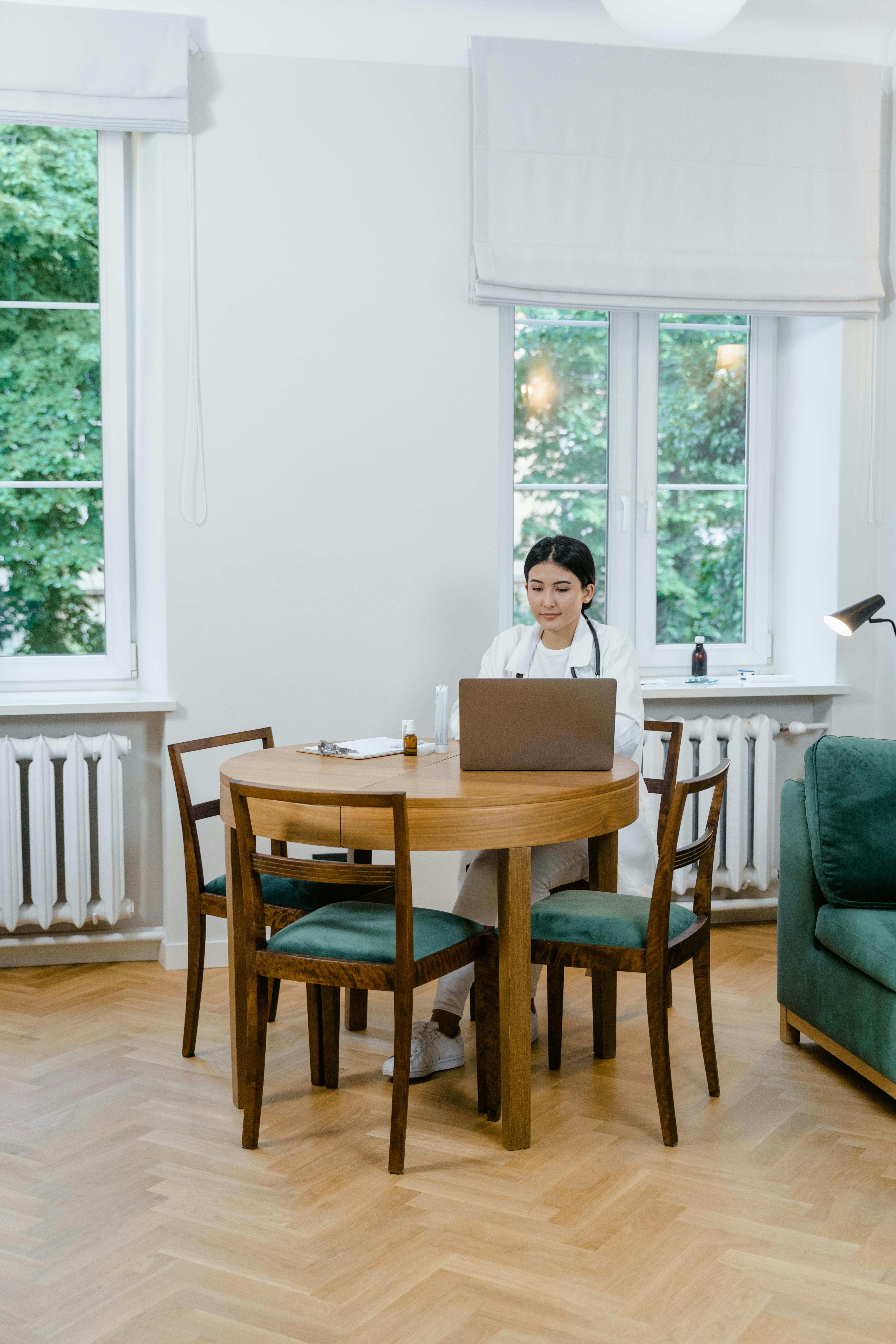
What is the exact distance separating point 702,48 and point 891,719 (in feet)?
7.76

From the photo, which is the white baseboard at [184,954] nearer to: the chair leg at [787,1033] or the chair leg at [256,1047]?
the chair leg at [256,1047]

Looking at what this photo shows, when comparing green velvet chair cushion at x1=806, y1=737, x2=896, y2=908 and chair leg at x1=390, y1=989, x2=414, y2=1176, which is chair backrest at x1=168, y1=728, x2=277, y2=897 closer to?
chair leg at x1=390, y1=989, x2=414, y2=1176

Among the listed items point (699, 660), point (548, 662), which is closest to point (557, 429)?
point (699, 660)

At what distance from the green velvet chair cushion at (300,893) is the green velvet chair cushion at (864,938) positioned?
1079 mm

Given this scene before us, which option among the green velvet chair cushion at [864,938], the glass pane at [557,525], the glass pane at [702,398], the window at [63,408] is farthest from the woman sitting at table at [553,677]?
the window at [63,408]

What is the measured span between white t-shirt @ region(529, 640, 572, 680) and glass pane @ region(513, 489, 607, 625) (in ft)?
2.79

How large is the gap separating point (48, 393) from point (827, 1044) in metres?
3.02

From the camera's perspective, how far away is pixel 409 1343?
168cm

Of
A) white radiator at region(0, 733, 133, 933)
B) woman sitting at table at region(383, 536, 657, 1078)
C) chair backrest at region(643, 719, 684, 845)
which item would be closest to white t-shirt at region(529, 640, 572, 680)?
woman sitting at table at region(383, 536, 657, 1078)

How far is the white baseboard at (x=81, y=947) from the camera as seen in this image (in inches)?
138

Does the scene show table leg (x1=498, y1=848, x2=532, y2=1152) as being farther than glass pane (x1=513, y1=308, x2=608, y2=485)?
No

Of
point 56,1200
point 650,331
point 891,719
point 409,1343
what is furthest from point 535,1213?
point 650,331

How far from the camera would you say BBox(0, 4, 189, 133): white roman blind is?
3266 millimetres

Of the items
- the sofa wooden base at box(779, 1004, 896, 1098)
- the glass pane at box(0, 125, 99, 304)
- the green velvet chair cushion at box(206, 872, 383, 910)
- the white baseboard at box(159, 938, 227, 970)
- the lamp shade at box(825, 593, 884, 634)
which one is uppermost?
the glass pane at box(0, 125, 99, 304)
